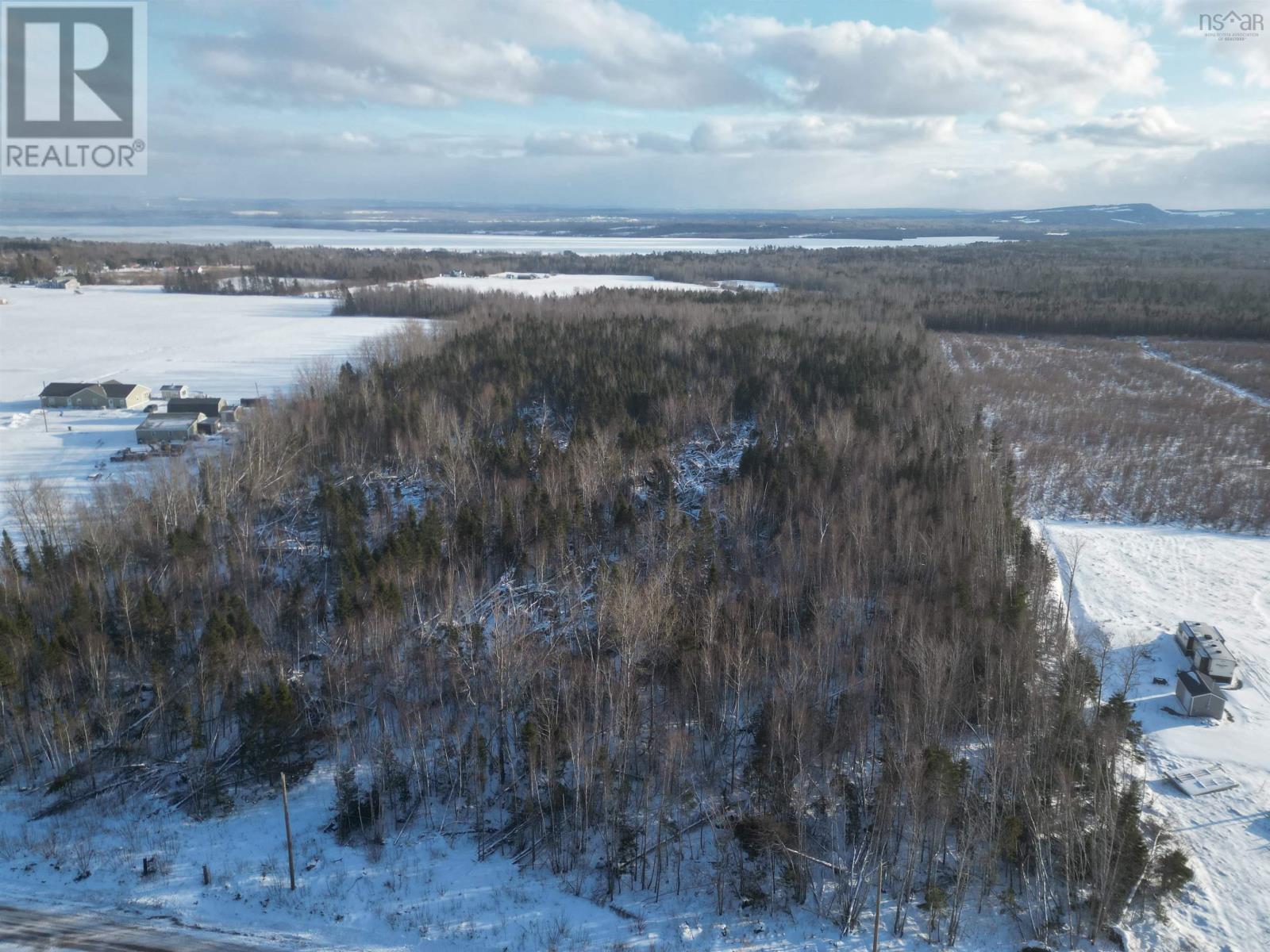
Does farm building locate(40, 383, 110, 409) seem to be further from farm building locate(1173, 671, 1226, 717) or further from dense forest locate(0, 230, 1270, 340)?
farm building locate(1173, 671, 1226, 717)

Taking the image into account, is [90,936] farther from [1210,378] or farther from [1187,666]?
[1210,378]

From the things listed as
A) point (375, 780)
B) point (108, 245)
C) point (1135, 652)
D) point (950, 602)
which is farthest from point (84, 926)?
point (108, 245)

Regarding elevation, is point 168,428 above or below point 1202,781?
above

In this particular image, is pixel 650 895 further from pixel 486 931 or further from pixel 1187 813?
pixel 1187 813

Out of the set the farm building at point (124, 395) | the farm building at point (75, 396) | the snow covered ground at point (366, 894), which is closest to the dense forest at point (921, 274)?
the farm building at point (124, 395)

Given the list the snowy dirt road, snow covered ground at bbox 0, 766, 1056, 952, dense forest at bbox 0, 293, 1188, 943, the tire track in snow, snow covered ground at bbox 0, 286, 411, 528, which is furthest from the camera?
the tire track in snow

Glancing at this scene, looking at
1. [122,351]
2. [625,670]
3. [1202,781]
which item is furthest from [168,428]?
[1202,781]

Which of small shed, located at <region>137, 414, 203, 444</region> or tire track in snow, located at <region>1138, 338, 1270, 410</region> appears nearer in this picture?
small shed, located at <region>137, 414, 203, 444</region>

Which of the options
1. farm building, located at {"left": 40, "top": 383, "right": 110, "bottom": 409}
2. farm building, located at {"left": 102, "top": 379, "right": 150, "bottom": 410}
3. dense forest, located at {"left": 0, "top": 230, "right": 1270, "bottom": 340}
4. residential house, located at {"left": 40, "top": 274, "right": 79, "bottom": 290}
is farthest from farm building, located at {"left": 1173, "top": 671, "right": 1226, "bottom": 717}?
residential house, located at {"left": 40, "top": 274, "right": 79, "bottom": 290}
